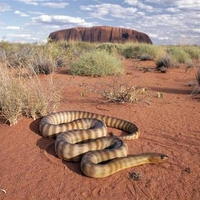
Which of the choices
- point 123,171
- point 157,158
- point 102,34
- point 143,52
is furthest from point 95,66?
point 102,34

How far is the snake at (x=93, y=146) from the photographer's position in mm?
4582

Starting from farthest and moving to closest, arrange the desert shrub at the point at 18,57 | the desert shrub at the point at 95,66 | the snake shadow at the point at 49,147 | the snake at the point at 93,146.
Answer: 1. the desert shrub at the point at 95,66
2. the desert shrub at the point at 18,57
3. the snake shadow at the point at 49,147
4. the snake at the point at 93,146

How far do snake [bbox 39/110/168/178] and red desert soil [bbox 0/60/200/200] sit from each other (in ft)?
0.35

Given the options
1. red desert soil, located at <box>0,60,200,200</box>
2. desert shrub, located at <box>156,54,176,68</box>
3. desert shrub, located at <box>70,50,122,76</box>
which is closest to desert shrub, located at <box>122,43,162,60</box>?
desert shrub, located at <box>156,54,176,68</box>

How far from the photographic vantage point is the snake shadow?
15.8 feet

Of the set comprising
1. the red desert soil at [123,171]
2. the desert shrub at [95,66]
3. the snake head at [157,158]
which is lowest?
the red desert soil at [123,171]

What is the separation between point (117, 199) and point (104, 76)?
943cm

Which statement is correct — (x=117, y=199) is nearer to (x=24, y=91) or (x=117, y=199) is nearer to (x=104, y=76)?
(x=24, y=91)

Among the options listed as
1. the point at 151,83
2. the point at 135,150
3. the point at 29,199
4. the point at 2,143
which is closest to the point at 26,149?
the point at 2,143

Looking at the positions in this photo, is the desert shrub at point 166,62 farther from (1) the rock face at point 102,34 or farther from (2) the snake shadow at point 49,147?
(1) the rock face at point 102,34

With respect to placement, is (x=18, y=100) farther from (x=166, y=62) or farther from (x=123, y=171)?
(x=166, y=62)

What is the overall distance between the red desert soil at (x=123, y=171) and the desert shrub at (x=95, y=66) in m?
5.16

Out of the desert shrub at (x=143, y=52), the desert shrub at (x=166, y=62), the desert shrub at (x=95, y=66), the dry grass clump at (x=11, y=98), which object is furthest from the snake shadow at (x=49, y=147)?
the desert shrub at (x=143, y=52)

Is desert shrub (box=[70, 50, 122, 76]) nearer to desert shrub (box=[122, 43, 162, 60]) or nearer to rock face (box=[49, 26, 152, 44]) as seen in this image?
desert shrub (box=[122, 43, 162, 60])
